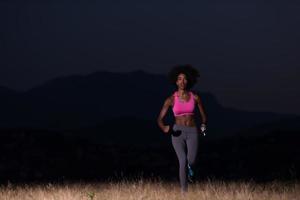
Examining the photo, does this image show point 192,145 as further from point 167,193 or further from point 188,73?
point 188,73

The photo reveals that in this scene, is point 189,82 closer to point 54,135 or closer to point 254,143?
point 254,143

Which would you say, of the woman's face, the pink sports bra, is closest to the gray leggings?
the pink sports bra

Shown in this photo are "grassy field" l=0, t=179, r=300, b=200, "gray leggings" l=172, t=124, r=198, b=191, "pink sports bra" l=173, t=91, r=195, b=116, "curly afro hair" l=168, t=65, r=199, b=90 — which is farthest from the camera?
"curly afro hair" l=168, t=65, r=199, b=90

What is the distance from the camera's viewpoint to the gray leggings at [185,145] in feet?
39.3

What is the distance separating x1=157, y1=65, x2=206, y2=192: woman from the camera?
39.1 ft

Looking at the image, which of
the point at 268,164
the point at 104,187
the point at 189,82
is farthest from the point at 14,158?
the point at 189,82

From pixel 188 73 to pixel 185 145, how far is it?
3.85 ft

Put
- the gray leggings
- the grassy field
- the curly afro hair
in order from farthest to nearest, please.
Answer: the curly afro hair → the gray leggings → the grassy field

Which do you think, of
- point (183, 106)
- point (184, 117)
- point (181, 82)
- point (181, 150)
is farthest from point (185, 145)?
point (181, 82)

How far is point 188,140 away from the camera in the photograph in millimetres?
12047

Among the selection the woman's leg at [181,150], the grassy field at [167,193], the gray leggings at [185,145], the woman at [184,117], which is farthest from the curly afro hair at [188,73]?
the grassy field at [167,193]

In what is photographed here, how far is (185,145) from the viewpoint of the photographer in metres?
12.3

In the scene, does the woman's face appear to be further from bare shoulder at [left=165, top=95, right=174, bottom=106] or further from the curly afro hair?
bare shoulder at [left=165, top=95, right=174, bottom=106]

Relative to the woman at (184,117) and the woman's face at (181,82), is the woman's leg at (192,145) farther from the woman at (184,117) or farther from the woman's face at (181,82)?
the woman's face at (181,82)
